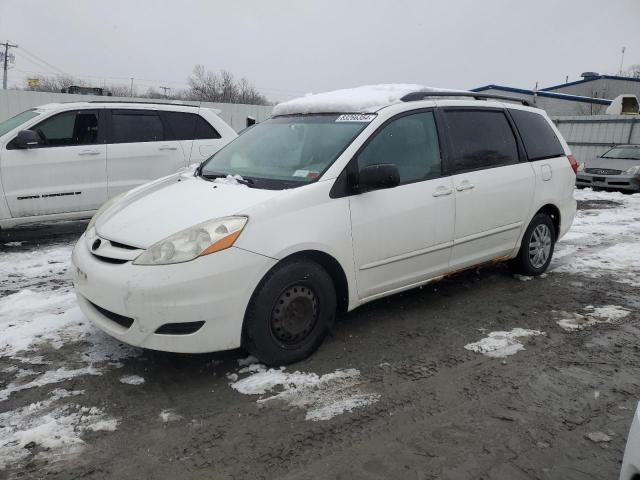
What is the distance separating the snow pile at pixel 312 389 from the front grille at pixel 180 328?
1.51 ft

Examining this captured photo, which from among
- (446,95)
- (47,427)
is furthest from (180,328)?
(446,95)

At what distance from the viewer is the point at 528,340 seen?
4.02 m

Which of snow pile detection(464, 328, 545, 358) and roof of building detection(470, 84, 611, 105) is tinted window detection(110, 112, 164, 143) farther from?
roof of building detection(470, 84, 611, 105)

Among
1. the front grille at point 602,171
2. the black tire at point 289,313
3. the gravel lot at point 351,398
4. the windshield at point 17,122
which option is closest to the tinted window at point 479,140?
the gravel lot at point 351,398

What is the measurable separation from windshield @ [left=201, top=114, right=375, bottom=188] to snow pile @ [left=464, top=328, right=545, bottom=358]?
178 centimetres

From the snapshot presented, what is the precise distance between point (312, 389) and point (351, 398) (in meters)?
0.26

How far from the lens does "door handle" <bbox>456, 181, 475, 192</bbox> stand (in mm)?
4348

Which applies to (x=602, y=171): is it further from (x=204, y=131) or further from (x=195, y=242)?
(x=195, y=242)

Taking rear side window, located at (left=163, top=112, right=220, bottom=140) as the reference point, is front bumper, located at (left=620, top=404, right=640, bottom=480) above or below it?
below

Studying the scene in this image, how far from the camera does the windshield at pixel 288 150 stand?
3740mm

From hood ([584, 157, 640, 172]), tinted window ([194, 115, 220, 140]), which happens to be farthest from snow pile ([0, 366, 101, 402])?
hood ([584, 157, 640, 172])

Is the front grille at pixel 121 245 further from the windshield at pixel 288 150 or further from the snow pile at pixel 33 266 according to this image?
the snow pile at pixel 33 266

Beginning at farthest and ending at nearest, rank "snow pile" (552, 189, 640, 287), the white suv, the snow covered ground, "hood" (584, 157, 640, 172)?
"hood" (584, 157, 640, 172)
the white suv
"snow pile" (552, 189, 640, 287)
the snow covered ground

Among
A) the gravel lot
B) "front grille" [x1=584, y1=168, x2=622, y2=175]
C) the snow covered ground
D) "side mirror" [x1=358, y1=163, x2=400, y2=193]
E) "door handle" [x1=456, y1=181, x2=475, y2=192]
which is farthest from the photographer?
"front grille" [x1=584, y1=168, x2=622, y2=175]
